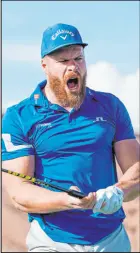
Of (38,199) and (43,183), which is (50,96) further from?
(38,199)

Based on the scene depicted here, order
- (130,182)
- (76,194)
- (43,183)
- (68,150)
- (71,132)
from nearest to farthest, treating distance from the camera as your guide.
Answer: (76,194)
(43,183)
(68,150)
(71,132)
(130,182)

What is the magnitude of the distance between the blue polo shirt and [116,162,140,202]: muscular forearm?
11 cm

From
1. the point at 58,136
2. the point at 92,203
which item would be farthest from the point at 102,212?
the point at 58,136

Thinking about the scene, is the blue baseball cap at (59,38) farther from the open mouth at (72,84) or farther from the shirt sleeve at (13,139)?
the shirt sleeve at (13,139)

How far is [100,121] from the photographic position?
26.9ft

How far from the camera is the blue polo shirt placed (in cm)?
793

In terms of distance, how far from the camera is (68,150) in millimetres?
7977

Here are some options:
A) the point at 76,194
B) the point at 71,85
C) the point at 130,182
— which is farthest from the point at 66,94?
the point at 76,194

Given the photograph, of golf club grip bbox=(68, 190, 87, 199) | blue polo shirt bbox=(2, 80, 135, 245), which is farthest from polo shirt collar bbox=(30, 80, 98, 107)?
golf club grip bbox=(68, 190, 87, 199)

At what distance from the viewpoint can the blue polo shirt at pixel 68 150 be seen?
7.93m

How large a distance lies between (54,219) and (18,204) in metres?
0.41

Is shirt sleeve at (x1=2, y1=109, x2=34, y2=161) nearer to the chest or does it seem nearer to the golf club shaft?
the chest

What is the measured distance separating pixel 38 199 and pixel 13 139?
0.70 meters

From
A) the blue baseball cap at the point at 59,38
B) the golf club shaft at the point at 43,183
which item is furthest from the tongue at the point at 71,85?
the golf club shaft at the point at 43,183
